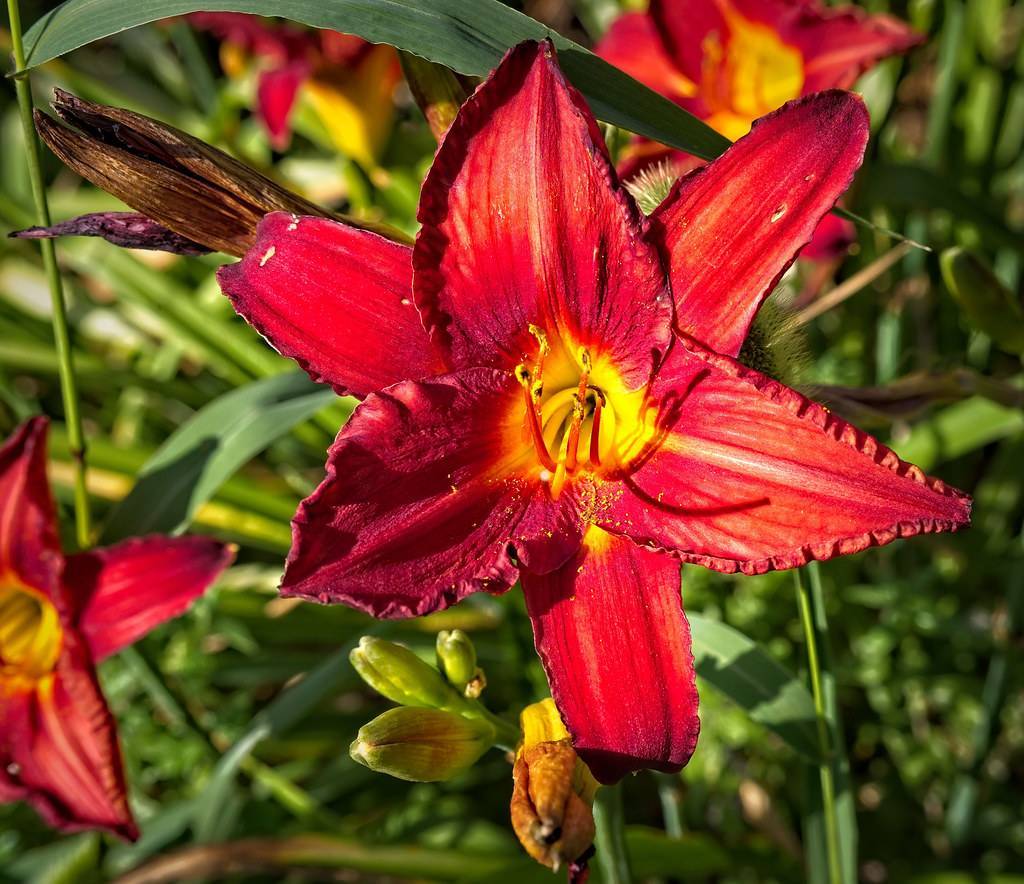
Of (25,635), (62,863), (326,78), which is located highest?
(326,78)

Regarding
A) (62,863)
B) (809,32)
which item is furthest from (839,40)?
(62,863)

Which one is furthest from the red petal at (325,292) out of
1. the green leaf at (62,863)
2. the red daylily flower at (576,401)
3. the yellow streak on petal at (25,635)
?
the green leaf at (62,863)

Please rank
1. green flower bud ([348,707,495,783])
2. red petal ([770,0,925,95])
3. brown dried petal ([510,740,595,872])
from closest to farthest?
brown dried petal ([510,740,595,872])
green flower bud ([348,707,495,783])
red petal ([770,0,925,95])

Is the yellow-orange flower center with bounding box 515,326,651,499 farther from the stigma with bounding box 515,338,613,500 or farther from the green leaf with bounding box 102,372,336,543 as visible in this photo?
the green leaf with bounding box 102,372,336,543

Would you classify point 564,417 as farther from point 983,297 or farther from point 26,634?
point 26,634

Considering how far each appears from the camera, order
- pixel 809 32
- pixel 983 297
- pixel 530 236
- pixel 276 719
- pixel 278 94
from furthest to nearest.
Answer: pixel 278 94
pixel 809 32
pixel 276 719
pixel 983 297
pixel 530 236

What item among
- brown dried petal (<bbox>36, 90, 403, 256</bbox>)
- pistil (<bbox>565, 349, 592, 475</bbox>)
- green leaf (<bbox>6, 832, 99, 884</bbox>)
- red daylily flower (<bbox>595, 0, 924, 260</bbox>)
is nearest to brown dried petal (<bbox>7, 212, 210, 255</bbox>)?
brown dried petal (<bbox>36, 90, 403, 256</bbox>)
